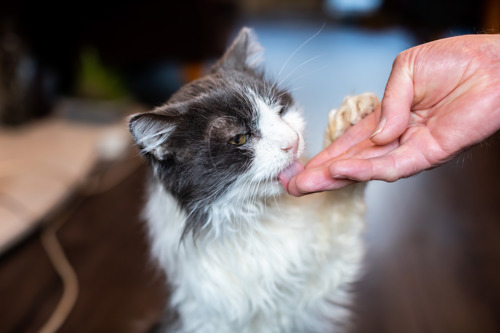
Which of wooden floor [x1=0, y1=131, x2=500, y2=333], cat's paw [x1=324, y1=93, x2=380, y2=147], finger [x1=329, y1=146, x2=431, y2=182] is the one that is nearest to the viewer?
finger [x1=329, y1=146, x2=431, y2=182]

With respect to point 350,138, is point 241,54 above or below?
above

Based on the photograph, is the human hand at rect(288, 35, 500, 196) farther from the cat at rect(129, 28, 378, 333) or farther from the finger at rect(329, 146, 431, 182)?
the cat at rect(129, 28, 378, 333)

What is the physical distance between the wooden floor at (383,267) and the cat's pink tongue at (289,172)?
77 cm

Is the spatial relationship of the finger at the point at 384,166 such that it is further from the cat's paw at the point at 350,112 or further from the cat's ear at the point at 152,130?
the cat's ear at the point at 152,130

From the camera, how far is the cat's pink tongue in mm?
1082

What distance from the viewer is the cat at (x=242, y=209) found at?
1.09 m

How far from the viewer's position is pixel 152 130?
3.39 ft

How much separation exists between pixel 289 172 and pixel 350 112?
0.82 ft

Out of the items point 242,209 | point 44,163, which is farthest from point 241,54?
point 44,163

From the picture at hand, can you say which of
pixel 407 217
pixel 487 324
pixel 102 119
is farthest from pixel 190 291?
pixel 102 119

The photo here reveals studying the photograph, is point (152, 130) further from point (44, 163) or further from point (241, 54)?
point (44, 163)

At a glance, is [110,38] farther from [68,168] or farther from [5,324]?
[5,324]

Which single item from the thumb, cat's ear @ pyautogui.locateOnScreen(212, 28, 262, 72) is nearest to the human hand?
the thumb

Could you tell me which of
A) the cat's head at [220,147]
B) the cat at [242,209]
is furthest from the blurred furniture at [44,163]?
the cat's head at [220,147]
